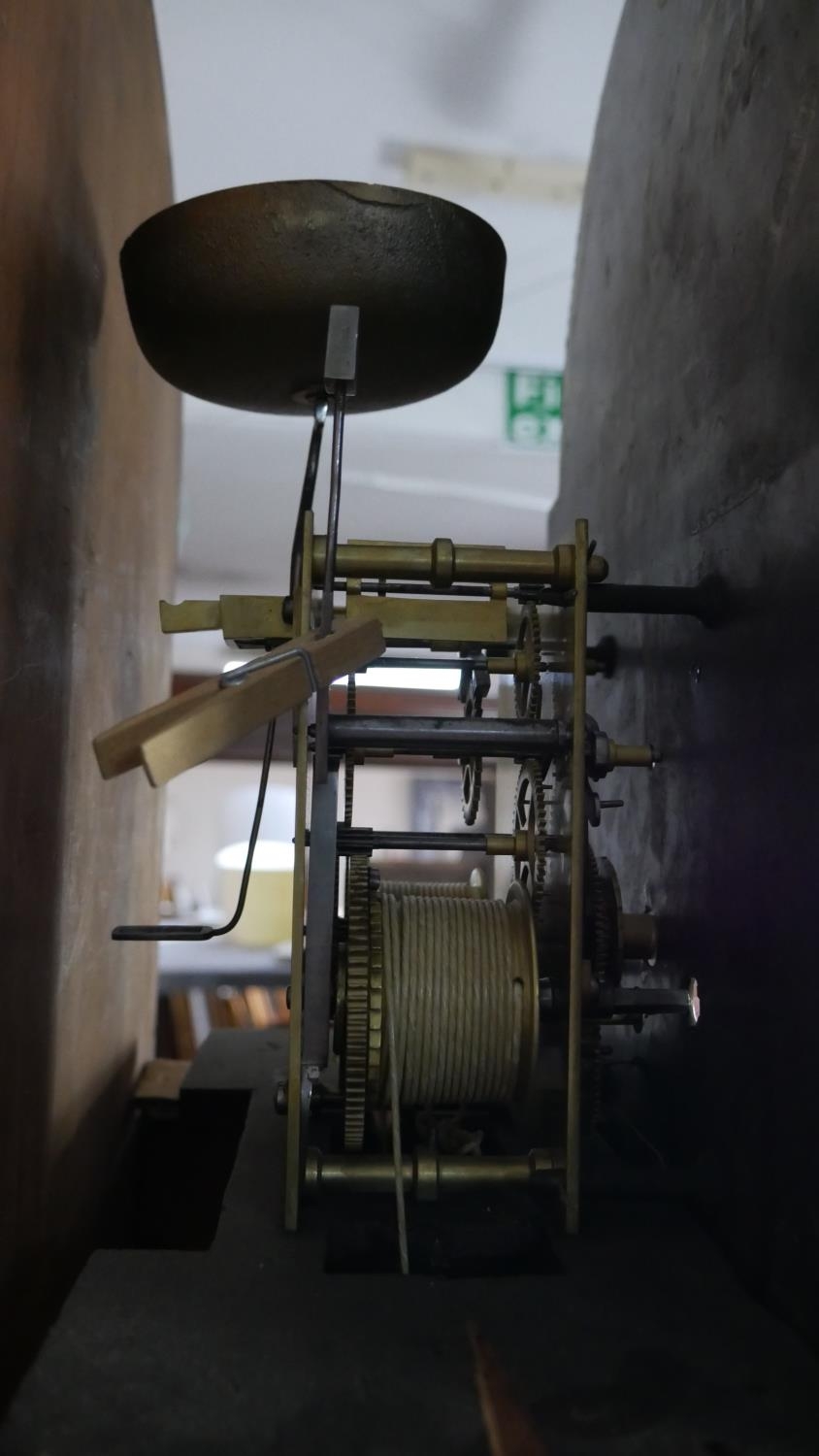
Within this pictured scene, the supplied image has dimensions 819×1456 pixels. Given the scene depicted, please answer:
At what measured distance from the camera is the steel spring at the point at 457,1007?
3.99 ft

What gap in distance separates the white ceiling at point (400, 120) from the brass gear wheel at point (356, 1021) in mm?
2159

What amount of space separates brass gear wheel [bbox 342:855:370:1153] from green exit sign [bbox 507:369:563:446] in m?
3.03

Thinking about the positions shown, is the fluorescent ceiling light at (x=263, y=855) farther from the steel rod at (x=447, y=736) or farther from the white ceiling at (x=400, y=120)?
the steel rod at (x=447, y=736)

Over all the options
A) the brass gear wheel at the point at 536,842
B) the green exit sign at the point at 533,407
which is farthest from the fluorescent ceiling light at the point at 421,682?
the brass gear wheel at the point at 536,842

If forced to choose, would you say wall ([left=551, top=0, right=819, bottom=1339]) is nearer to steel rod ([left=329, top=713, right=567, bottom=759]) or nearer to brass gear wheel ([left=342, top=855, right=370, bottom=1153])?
steel rod ([left=329, top=713, right=567, bottom=759])

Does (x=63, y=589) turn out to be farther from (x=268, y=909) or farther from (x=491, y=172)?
(x=268, y=909)

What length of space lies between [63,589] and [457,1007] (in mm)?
724

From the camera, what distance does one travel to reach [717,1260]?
3.67ft

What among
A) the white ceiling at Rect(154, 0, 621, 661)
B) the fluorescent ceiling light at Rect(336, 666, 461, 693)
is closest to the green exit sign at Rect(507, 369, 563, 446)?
the white ceiling at Rect(154, 0, 621, 661)

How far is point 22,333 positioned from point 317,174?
2.23 meters

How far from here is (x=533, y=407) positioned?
3961 mm

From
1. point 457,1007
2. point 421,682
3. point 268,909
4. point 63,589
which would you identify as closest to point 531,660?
point 457,1007

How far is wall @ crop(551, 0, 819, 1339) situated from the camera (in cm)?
110

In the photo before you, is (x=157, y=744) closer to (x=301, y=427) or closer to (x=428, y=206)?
(x=428, y=206)
